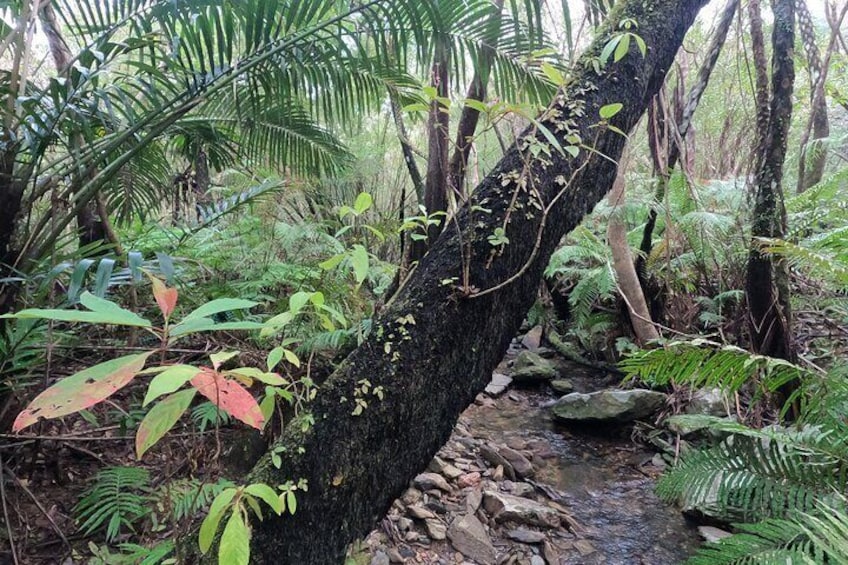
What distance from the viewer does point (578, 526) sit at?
7.68 ft

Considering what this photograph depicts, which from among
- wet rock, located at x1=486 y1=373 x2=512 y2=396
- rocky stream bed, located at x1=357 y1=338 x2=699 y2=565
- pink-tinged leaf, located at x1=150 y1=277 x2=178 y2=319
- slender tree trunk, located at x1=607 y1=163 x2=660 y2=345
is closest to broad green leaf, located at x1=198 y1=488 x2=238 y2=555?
pink-tinged leaf, located at x1=150 y1=277 x2=178 y2=319

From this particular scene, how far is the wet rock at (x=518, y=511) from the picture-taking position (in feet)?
7.42

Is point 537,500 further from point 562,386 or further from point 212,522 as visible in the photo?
point 212,522

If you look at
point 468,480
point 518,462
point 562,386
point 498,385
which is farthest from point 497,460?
point 562,386

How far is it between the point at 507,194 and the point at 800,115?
10.6 m

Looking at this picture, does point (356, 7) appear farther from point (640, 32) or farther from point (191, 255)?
point (191, 255)

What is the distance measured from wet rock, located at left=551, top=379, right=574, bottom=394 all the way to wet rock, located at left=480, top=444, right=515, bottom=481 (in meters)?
1.50

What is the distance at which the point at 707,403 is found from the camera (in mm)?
3283

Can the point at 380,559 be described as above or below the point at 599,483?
above

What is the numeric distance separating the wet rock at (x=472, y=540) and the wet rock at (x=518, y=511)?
6.3 inches

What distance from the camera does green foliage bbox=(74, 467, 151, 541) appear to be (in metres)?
1.33

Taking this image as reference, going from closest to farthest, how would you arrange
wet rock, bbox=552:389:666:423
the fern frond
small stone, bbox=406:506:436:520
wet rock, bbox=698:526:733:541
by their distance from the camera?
the fern frond, small stone, bbox=406:506:436:520, wet rock, bbox=698:526:733:541, wet rock, bbox=552:389:666:423

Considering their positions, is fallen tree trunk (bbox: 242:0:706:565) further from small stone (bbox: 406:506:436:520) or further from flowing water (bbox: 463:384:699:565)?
flowing water (bbox: 463:384:699:565)

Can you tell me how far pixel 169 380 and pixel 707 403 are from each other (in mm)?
3651
